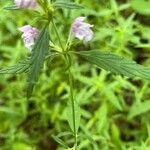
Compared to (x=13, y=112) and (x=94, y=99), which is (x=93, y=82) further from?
(x=13, y=112)

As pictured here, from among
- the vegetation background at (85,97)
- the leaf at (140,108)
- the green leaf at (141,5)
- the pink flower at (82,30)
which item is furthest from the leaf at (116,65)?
the green leaf at (141,5)

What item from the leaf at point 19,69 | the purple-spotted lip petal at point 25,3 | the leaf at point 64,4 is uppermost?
the purple-spotted lip petal at point 25,3

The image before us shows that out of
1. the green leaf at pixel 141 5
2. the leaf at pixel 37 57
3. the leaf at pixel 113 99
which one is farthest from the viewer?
the green leaf at pixel 141 5

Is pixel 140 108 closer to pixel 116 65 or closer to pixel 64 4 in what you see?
pixel 116 65

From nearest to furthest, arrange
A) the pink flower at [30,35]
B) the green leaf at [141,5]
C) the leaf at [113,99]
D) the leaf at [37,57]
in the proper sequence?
the leaf at [37,57] < the pink flower at [30,35] < the leaf at [113,99] < the green leaf at [141,5]

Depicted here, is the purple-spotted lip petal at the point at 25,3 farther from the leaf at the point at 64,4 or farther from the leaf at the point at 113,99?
the leaf at the point at 113,99

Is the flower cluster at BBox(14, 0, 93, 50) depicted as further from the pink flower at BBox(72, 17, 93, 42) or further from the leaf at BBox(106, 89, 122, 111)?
the leaf at BBox(106, 89, 122, 111)

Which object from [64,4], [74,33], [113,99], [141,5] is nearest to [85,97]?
[113,99]
